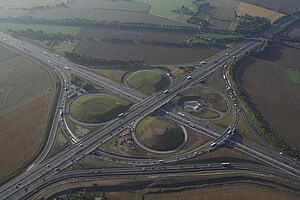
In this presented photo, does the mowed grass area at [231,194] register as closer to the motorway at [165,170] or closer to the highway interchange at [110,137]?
the motorway at [165,170]

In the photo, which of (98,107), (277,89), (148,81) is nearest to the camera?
(98,107)

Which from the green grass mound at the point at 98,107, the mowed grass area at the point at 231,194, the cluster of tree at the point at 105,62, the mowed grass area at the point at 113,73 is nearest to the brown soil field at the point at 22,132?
the green grass mound at the point at 98,107

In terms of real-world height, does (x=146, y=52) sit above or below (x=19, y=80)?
above

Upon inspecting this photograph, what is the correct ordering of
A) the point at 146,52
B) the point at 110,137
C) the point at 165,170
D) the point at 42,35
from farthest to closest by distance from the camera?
the point at 42,35 → the point at 146,52 → the point at 110,137 → the point at 165,170

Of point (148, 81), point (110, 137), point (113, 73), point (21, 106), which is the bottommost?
point (21, 106)

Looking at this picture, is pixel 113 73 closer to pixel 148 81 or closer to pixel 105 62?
pixel 105 62

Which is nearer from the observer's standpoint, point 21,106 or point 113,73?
point 21,106

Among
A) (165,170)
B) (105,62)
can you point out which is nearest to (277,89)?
(165,170)

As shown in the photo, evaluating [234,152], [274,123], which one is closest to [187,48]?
[274,123]
